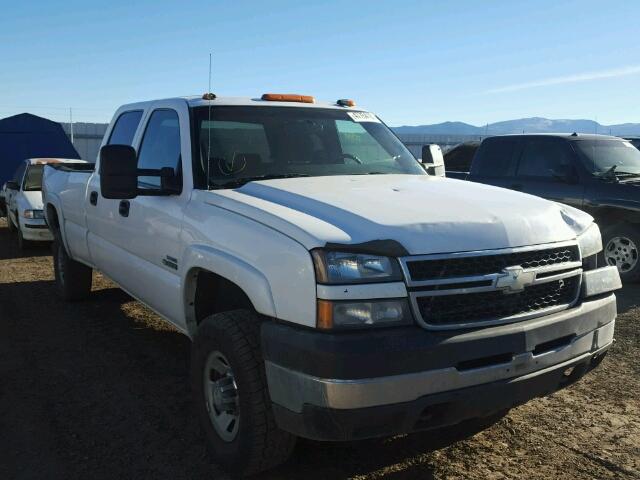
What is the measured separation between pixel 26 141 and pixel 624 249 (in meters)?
14.7

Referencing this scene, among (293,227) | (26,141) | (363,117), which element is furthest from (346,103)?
(26,141)

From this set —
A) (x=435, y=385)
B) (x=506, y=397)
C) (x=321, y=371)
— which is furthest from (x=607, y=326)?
(x=321, y=371)

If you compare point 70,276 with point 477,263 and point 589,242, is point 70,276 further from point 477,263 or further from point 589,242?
point 589,242

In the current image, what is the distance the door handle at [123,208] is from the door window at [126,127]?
56cm

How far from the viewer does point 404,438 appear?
3.59m

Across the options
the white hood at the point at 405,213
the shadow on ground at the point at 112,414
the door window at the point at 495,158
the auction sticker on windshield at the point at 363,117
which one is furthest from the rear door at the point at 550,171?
the shadow on ground at the point at 112,414

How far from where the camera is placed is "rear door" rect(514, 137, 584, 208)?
804cm

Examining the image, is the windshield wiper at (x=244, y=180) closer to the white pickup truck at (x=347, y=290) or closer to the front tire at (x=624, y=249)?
the white pickup truck at (x=347, y=290)

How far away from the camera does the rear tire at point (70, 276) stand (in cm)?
667

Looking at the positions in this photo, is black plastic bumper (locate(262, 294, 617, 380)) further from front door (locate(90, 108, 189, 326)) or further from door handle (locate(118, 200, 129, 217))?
door handle (locate(118, 200, 129, 217))

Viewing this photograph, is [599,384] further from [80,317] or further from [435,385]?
[80,317]

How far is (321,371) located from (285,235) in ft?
2.11

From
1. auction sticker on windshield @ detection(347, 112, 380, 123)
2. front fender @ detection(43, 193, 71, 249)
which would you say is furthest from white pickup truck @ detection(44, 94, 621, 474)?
front fender @ detection(43, 193, 71, 249)

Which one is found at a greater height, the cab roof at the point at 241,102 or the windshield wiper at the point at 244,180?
the cab roof at the point at 241,102
